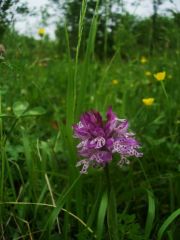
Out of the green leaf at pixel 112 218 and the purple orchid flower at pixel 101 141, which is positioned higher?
the purple orchid flower at pixel 101 141

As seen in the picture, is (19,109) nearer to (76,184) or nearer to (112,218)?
(76,184)

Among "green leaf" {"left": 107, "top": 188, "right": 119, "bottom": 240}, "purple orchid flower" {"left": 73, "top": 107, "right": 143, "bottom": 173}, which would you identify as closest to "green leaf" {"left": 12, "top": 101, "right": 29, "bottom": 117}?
"purple orchid flower" {"left": 73, "top": 107, "right": 143, "bottom": 173}

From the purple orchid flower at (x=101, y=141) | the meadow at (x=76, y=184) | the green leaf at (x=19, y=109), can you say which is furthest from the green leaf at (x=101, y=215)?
the green leaf at (x=19, y=109)

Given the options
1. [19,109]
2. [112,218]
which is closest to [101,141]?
[112,218]

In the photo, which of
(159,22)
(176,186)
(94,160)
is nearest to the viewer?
(94,160)

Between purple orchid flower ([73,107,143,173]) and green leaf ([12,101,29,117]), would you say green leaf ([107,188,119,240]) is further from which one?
green leaf ([12,101,29,117])

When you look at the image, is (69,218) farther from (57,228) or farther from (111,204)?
(111,204)

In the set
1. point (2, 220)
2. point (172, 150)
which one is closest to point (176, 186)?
point (172, 150)

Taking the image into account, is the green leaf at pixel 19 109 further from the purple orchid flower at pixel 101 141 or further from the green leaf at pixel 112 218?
the green leaf at pixel 112 218
